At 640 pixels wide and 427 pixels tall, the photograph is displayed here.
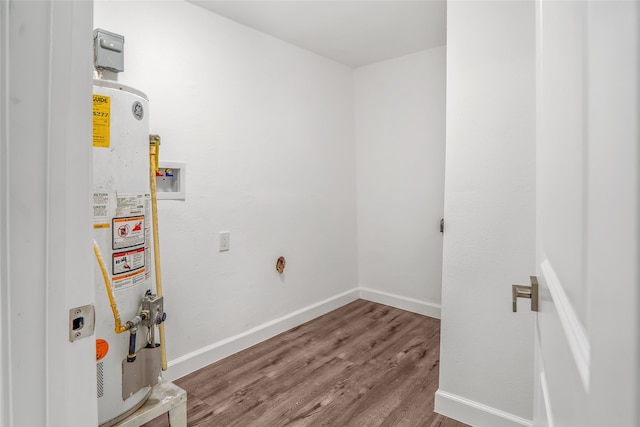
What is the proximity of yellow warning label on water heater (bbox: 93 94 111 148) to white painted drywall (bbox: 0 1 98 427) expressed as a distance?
874 mm

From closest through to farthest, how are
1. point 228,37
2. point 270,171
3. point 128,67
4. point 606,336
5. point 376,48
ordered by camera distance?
point 606,336, point 128,67, point 228,37, point 270,171, point 376,48

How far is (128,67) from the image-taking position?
1.95 meters

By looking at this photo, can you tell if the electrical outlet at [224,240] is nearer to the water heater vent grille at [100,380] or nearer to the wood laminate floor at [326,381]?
the wood laminate floor at [326,381]

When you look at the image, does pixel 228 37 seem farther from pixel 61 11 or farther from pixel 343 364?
pixel 343 364

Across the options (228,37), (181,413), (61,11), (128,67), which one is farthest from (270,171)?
(61,11)

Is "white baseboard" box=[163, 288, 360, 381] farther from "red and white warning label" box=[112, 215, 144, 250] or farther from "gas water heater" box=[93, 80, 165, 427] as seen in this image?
"red and white warning label" box=[112, 215, 144, 250]

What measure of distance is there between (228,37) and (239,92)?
0.37 meters

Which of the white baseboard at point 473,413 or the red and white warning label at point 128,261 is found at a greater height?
the red and white warning label at point 128,261

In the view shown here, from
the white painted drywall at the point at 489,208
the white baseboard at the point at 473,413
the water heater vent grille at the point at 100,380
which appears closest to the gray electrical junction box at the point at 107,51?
the water heater vent grille at the point at 100,380

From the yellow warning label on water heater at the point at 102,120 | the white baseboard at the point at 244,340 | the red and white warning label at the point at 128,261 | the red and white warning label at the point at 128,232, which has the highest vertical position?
the yellow warning label on water heater at the point at 102,120

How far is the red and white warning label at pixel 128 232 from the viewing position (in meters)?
1.41

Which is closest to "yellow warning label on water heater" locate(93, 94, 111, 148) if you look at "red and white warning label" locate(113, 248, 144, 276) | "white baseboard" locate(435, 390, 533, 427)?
"red and white warning label" locate(113, 248, 144, 276)

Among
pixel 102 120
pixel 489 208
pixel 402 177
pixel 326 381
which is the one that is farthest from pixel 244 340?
pixel 402 177

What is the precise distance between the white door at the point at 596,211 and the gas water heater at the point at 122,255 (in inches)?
54.9
